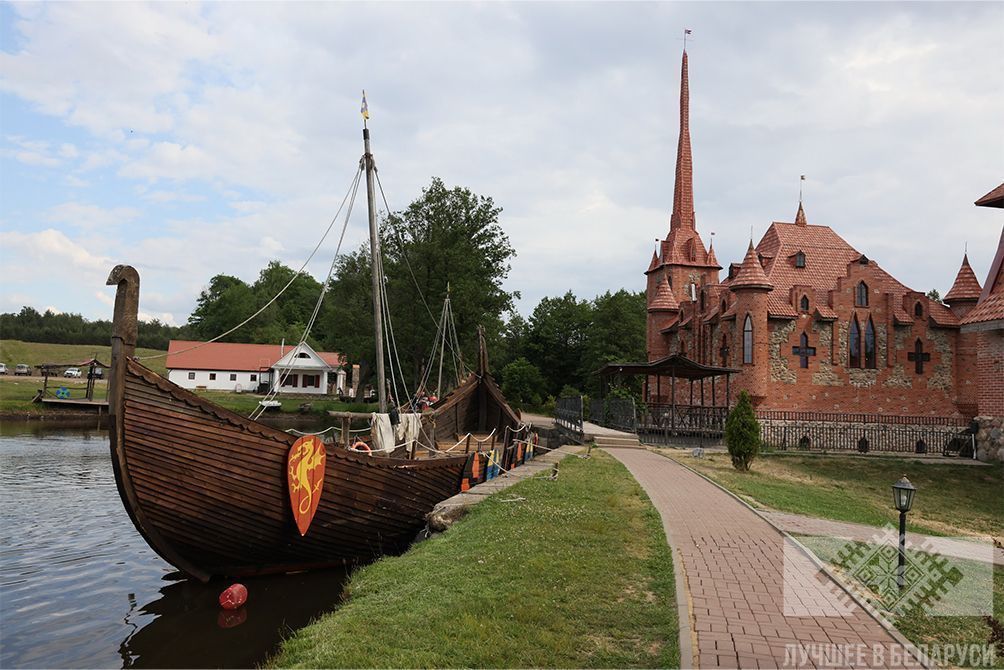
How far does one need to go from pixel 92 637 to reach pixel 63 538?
5289mm

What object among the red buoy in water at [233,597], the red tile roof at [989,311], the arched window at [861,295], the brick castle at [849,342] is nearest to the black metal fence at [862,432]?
the brick castle at [849,342]

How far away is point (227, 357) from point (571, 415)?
131 ft

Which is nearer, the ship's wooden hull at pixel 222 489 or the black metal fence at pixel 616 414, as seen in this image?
the ship's wooden hull at pixel 222 489

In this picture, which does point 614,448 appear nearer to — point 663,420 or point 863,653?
point 663,420

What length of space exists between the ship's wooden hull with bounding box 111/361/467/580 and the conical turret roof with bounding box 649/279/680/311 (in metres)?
28.9

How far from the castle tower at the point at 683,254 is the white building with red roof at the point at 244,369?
2694cm

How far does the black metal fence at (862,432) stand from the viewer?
23344mm

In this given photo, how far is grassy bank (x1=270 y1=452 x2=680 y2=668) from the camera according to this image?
471 centimetres

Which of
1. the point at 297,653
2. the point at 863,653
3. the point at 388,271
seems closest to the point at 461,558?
Answer: the point at 297,653

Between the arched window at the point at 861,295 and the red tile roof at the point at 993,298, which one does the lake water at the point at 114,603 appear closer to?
the red tile roof at the point at 993,298

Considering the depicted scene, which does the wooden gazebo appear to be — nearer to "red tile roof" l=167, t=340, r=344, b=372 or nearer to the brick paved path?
the brick paved path

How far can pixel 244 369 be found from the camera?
184ft

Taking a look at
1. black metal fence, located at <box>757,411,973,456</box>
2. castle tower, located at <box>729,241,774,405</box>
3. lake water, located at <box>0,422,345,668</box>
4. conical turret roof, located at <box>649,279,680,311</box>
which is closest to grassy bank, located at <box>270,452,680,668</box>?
lake water, located at <box>0,422,345,668</box>

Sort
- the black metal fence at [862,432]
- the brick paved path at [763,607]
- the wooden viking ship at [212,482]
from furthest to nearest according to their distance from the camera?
the black metal fence at [862,432] → the wooden viking ship at [212,482] → the brick paved path at [763,607]
